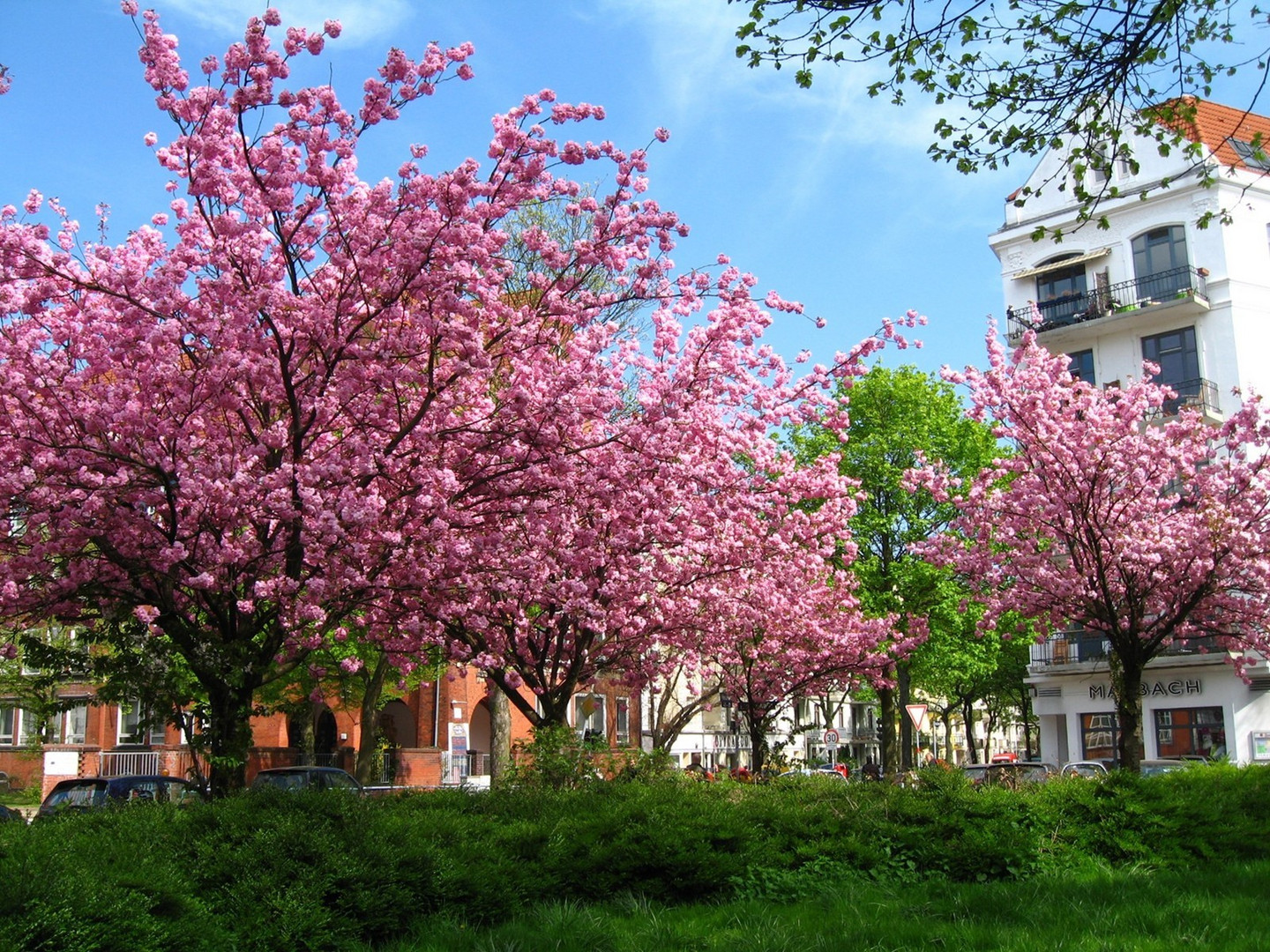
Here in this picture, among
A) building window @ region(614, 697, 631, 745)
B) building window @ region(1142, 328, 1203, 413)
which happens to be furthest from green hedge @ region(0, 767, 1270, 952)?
building window @ region(614, 697, 631, 745)

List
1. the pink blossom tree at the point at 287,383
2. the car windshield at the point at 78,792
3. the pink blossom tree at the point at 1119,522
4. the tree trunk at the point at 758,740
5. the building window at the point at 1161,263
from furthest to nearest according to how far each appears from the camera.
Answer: the building window at the point at 1161,263 → the tree trunk at the point at 758,740 → the pink blossom tree at the point at 1119,522 → the car windshield at the point at 78,792 → the pink blossom tree at the point at 287,383

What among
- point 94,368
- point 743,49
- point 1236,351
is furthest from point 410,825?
point 1236,351

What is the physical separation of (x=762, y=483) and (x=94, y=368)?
1029cm

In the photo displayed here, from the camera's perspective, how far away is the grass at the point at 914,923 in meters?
6.57

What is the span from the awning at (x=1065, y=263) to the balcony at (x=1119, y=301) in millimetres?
1178

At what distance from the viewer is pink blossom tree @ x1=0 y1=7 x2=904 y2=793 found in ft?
37.0

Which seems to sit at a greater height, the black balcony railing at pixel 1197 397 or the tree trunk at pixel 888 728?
the black balcony railing at pixel 1197 397

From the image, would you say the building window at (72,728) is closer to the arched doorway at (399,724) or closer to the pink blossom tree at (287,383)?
the arched doorway at (399,724)

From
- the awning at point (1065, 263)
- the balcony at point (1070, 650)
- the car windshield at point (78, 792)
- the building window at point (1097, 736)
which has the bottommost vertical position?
the building window at point (1097, 736)

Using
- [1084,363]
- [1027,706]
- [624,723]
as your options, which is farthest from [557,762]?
[1027,706]

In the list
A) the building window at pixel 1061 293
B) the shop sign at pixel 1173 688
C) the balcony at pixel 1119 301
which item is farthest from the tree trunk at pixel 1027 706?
the balcony at pixel 1119 301

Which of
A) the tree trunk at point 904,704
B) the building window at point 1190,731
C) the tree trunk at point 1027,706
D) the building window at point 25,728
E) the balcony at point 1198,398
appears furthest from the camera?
the tree trunk at point 1027,706

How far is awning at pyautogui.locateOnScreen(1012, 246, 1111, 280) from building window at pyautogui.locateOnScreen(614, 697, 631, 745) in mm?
22704

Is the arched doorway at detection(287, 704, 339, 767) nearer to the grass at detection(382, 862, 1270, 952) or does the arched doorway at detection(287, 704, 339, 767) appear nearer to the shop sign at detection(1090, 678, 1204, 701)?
the grass at detection(382, 862, 1270, 952)
